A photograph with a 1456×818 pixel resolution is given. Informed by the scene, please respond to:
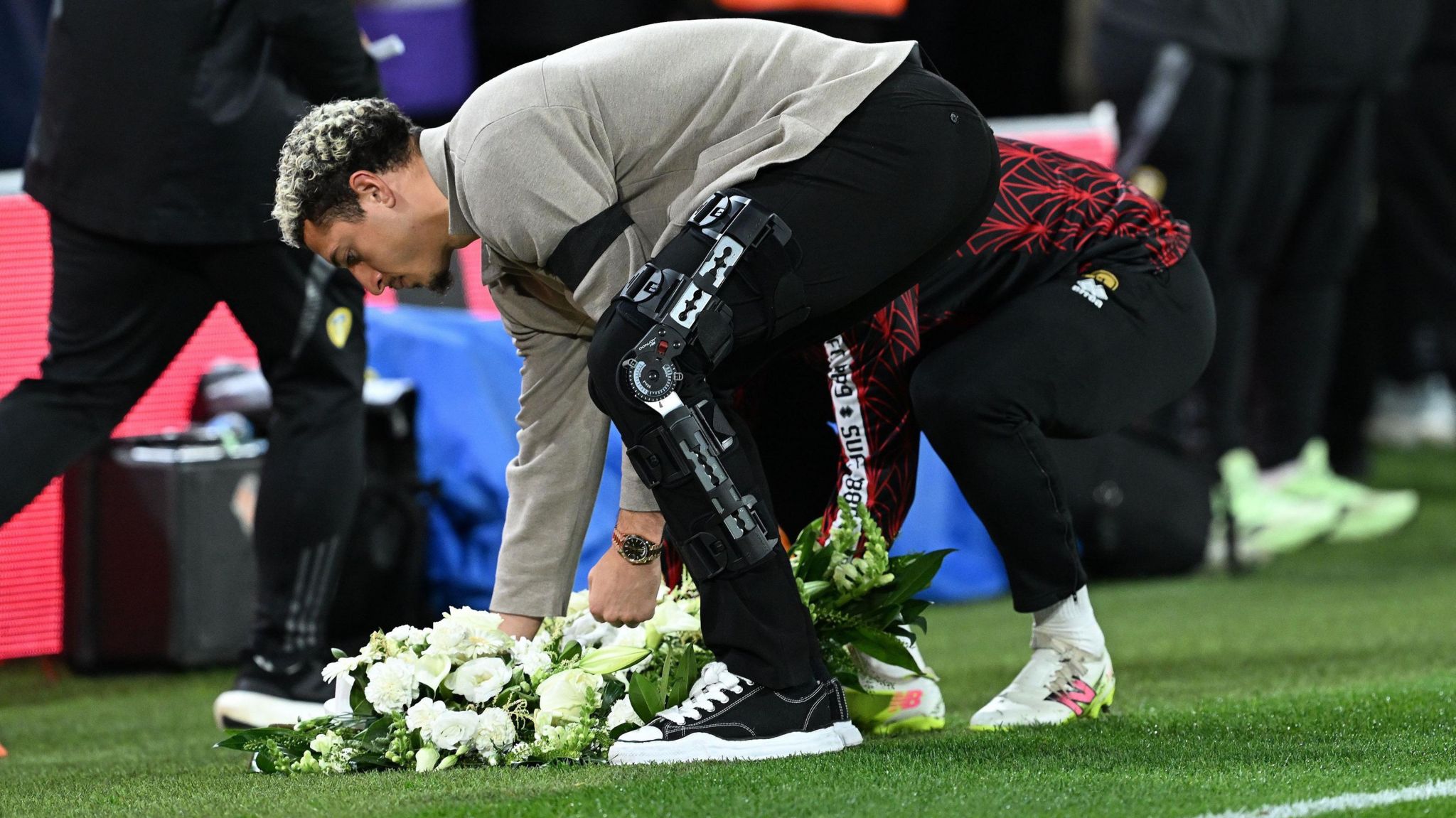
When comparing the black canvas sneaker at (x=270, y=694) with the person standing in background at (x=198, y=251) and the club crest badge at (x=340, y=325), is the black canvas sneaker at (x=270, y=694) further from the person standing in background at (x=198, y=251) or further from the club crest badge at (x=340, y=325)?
the club crest badge at (x=340, y=325)

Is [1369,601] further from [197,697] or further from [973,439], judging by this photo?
[197,697]

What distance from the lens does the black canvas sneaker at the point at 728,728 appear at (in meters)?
2.61

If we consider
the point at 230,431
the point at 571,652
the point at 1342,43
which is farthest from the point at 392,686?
the point at 1342,43

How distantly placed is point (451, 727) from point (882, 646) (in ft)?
2.44

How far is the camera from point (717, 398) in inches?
108

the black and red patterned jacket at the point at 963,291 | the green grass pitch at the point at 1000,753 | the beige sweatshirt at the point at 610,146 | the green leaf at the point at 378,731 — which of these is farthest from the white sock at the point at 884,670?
the green leaf at the point at 378,731

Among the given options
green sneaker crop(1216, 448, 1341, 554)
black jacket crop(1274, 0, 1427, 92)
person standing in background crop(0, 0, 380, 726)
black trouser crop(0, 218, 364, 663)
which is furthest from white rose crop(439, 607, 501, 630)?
black jacket crop(1274, 0, 1427, 92)

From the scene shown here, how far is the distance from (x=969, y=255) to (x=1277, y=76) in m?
3.58

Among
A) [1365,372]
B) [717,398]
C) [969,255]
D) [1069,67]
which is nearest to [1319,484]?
[1365,372]

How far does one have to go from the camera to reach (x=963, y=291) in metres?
3.11

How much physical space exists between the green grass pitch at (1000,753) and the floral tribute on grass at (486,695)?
0.22 feet

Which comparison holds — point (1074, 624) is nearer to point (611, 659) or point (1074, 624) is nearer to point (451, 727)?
point (611, 659)

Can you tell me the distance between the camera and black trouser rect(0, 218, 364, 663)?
3471 mm

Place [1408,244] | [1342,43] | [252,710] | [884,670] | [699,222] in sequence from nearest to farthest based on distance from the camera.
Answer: [699,222] → [884,670] → [252,710] → [1342,43] → [1408,244]
